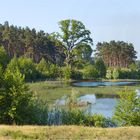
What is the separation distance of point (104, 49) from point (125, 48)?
9.35 m

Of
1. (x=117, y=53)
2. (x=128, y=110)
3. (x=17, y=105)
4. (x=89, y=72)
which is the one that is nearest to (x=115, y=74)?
(x=89, y=72)

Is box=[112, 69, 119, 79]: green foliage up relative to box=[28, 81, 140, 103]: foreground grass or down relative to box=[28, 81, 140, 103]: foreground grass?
up

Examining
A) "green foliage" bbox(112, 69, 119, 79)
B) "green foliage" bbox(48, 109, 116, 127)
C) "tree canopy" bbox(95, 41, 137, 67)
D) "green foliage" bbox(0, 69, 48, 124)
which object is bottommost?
"green foliage" bbox(48, 109, 116, 127)

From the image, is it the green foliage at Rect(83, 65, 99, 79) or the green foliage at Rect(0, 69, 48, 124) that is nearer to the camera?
the green foliage at Rect(0, 69, 48, 124)

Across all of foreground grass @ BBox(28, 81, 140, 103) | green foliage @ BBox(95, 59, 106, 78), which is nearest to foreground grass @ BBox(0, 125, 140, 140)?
foreground grass @ BBox(28, 81, 140, 103)

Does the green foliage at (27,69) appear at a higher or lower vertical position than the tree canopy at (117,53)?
lower

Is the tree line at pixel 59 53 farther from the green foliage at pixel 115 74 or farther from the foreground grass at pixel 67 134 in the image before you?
the foreground grass at pixel 67 134

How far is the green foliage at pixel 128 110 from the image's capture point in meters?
19.9

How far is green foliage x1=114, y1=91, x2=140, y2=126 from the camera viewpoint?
19875 millimetres

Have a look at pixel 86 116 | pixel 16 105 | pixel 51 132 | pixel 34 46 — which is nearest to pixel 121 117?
pixel 86 116

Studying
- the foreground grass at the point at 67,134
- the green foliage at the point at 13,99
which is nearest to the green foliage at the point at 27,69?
the green foliage at the point at 13,99

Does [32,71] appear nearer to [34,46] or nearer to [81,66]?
[81,66]

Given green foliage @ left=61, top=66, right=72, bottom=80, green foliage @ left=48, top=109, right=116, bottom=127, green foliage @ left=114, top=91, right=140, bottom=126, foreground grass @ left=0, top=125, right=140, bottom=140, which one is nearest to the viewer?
foreground grass @ left=0, top=125, right=140, bottom=140

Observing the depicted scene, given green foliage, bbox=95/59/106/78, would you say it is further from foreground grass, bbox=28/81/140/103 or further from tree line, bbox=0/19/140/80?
foreground grass, bbox=28/81/140/103
